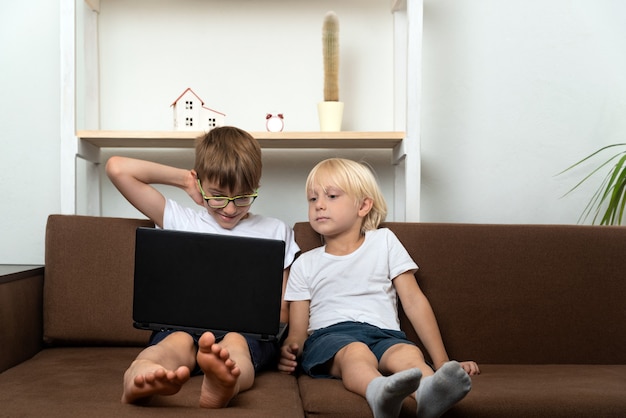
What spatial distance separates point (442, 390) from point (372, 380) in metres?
0.18

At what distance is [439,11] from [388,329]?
4.35 ft

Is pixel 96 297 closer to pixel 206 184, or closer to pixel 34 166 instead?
pixel 206 184

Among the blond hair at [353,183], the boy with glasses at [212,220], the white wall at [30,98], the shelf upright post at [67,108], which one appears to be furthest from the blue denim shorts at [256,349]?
the white wall at [30,98]

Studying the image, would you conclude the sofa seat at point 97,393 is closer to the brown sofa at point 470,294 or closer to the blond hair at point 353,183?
the brown sofa at point 470,294

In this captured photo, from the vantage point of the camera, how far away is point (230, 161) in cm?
181

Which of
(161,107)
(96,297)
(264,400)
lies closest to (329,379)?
(264,400)

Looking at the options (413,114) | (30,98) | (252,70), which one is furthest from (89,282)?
(413,114)

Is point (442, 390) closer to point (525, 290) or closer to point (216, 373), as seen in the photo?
point (216, 373)

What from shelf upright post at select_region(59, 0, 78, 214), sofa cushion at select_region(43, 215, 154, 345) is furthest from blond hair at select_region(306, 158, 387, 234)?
shelf upright post at select_region(59, 0, 78, 214)

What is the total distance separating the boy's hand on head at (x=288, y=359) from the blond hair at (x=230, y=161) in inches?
17.0

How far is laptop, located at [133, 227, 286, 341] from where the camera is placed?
5.08 ft

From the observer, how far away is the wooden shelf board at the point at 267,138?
7.14ft

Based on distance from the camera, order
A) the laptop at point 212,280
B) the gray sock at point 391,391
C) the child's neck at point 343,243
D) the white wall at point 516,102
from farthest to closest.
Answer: the white wall at point 516,102 < the child's neck at point 343,243 < the laptop at point 212,280 < the gray sock at point 391,391

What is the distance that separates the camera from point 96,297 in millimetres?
1932
